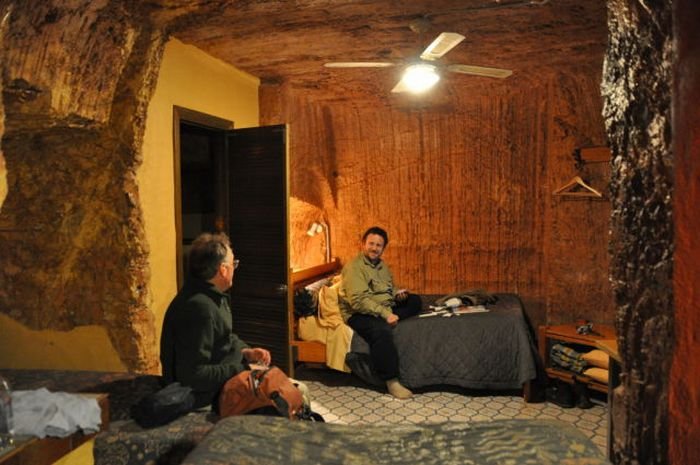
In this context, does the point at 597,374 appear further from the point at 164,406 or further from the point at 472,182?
the point at 164,406

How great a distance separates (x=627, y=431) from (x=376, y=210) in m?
5.00

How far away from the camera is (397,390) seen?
4.77 m

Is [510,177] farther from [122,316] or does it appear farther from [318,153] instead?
[122,316]

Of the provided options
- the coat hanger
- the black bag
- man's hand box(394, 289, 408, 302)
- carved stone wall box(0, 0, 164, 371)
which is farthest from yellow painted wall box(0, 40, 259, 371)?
the coat hanger

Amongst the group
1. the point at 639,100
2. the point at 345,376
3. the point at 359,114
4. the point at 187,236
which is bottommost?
the point at 345,376

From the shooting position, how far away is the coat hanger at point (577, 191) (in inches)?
215

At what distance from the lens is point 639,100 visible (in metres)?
1.89

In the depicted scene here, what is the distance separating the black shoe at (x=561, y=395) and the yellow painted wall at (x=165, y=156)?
3.47 meters

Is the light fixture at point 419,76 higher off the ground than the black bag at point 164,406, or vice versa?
the light fixture at point 419,76

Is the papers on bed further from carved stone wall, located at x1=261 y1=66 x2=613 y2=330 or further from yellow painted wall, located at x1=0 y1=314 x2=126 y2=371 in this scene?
yellow painted wall, located at x1=0 y1=314 x2=126 y2=371

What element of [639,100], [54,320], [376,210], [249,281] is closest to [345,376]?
[249,281]

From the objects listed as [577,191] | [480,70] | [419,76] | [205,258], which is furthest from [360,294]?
[577,191]

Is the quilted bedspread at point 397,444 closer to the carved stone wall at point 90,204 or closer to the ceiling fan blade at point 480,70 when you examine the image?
the carved stone wall at point 90,204

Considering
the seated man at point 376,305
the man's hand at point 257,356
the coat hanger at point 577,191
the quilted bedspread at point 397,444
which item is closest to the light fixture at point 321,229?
the seated man at point 376,305
